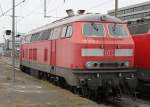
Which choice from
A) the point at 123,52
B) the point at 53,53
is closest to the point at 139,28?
A: the point at 123,52

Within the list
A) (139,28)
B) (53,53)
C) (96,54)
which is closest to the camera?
(96,54)

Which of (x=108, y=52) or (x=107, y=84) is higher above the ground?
(x=108, y=52)

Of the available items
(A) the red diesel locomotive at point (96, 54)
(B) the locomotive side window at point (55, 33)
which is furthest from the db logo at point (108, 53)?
(B) the locomotive side window at point (55, 33)

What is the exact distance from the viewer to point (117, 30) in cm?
1789

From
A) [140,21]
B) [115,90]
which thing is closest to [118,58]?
[115,90]

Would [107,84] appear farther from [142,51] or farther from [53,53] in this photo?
[53,53]

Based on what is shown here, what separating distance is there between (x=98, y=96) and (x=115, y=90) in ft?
2.66

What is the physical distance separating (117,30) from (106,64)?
1642mm

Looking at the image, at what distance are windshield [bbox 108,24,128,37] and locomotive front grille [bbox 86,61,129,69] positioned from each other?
1.17 meters

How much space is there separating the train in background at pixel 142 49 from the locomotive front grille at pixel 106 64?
2.76 ft

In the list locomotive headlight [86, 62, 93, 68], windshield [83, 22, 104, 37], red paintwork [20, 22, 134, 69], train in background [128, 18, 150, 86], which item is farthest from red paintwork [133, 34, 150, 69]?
locomotive headlight [86, 62, 93, 68]

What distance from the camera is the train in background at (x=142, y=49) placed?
1753cm

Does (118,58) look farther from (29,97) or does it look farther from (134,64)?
(29,97)

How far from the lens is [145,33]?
58.2ft
